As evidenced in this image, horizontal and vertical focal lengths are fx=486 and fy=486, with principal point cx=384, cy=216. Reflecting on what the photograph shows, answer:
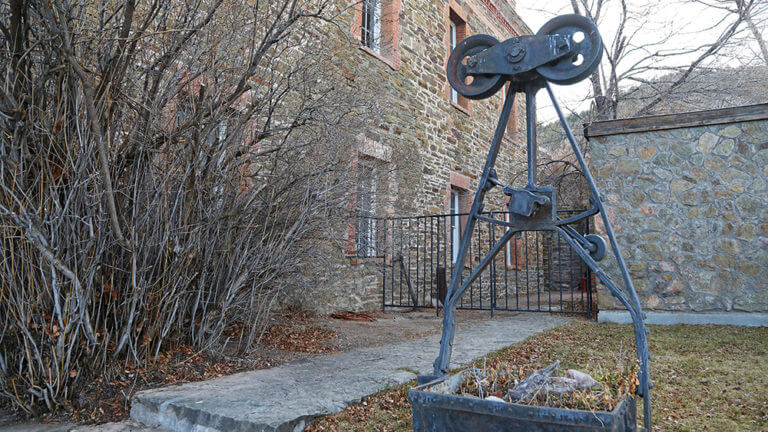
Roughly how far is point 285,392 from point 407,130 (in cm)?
586

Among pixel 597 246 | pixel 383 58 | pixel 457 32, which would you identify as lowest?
pixel 597 246

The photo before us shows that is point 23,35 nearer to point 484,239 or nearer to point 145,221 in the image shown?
point 145,221

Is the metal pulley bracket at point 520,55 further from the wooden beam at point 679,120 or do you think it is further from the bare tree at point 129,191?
the wooden beam at point 679,120

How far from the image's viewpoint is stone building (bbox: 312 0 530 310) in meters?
5.88

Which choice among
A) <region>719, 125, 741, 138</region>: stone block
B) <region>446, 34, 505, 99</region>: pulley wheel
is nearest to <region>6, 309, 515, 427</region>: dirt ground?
<region>446, 34, 505, 99</region>: pulley wheel

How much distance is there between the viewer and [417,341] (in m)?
4.26

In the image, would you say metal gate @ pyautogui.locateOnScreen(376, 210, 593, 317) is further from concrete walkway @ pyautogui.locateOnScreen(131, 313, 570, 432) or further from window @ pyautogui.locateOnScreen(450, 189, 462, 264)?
concrete walkway @ pyautogui.locateOnScreen(131, 313, 570, 432)

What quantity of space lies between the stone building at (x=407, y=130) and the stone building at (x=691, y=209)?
8.80 ft

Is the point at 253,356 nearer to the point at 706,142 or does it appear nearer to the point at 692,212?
the point at 692,212

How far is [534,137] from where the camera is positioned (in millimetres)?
2051

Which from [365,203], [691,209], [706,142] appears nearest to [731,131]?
[706,142]

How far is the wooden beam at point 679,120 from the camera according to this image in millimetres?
5273

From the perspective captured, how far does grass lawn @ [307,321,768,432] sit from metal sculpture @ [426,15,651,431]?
1.03ft

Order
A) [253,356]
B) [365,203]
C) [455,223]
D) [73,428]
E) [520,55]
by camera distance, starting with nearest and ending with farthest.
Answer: [520,55] → [73,428] → [253,356] → [365,203] → [455,223]
